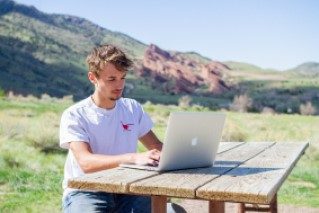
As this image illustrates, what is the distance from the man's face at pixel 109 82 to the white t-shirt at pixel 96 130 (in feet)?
0.41

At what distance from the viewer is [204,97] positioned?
83.7 meters

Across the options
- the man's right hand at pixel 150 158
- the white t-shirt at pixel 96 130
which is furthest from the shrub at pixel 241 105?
the man's right hand at pixel 150 158

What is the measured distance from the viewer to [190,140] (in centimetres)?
298

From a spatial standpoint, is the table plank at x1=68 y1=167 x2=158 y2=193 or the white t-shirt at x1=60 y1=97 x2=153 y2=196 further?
the white t-shirt at x1=60 y1=97 x2=153 y2=196

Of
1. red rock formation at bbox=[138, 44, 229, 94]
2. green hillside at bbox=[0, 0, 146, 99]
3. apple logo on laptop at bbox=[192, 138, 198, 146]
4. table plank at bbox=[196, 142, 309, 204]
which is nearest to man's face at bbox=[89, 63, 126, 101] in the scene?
apple logo on laptop at bbox=[192, 138, 198, 146]

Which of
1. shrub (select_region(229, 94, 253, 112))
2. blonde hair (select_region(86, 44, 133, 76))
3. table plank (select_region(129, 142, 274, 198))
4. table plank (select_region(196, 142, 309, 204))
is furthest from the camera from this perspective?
shrub (select_region(229, 94, 253, 112))

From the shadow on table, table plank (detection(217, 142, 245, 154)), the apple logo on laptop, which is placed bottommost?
table plank (detection(217, 142, 245, 154))

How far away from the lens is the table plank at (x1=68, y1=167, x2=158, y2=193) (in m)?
2.63

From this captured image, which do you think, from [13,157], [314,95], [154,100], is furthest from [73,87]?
[13,157]

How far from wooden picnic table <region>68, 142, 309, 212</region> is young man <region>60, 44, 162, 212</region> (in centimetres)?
35

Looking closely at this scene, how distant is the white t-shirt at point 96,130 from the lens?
344 centimetres

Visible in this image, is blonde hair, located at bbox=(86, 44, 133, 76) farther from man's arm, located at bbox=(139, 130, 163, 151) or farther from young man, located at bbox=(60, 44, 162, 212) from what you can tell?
man's arm, located at bbox=(139, 130, 163, 151)

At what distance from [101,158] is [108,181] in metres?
0.54

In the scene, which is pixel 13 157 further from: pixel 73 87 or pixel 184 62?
pixel 184 62
